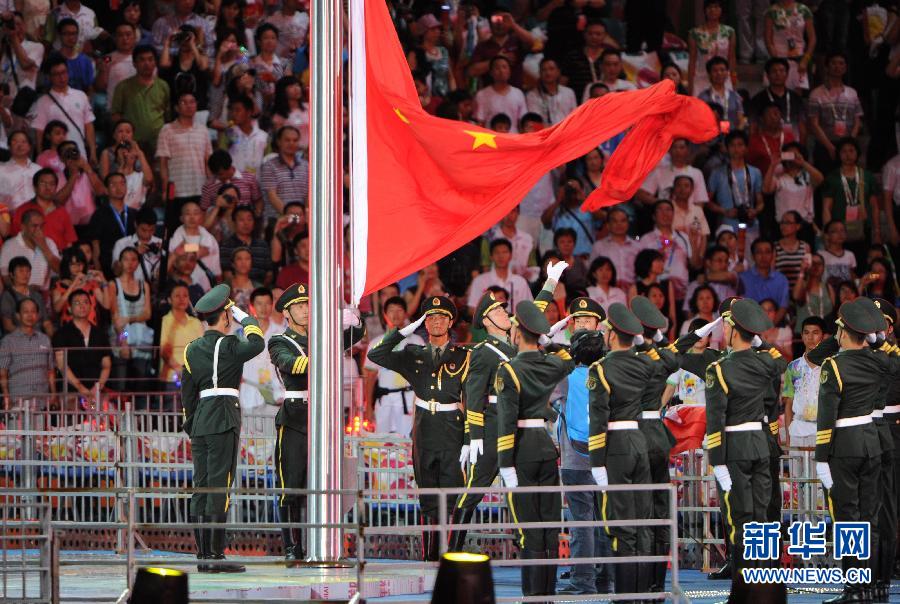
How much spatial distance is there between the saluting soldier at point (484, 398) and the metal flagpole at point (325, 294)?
151 centimetres

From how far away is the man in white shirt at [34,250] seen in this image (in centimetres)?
1908

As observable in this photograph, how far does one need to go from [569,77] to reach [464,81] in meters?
1.23

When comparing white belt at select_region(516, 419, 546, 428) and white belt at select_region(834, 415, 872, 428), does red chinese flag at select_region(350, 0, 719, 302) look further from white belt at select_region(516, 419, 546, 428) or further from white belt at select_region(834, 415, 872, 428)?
white belt at select_region(834, 415, 872, 428)

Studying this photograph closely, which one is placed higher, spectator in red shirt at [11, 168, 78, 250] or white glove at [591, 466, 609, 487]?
spectator in red shirt at [11, 168, 78, 250]

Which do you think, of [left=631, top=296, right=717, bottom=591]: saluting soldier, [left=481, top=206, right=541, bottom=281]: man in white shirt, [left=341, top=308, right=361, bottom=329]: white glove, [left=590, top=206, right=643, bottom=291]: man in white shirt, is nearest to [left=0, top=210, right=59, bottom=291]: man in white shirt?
[left=481, top=206, right=541, bottom=281]: man in white shirt

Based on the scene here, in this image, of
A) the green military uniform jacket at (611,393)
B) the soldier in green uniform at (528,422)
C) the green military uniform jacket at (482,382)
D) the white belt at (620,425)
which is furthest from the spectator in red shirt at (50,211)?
the white belt at (620,425)

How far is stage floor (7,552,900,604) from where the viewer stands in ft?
40.4

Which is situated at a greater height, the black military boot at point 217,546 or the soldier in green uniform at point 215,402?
the soldier in green uniform at point 215,402

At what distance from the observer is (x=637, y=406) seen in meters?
13.4

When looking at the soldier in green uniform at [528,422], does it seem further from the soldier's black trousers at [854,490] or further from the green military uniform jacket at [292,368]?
the soldier's black trousers at [854,490]

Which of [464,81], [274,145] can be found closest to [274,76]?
[274,145]

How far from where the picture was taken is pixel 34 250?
19.2 m

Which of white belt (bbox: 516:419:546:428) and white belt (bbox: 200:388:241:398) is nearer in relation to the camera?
white belt (bbox: 516:419:546:428)

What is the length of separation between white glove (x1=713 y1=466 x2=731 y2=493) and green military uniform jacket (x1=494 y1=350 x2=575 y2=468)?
1209 millimetres
